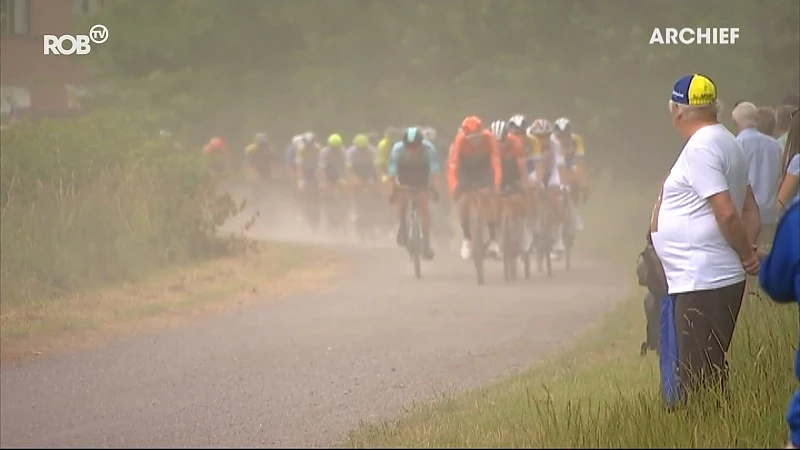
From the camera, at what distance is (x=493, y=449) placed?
17.6ft

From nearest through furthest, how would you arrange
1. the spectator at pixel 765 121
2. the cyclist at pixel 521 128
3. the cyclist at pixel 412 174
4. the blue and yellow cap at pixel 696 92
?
1. the blue and yellow cap at pixel 696 92
2. the spectator at pixel 765 121
3. the cyclist at pixel 521 128
4. the cyclist at pixel 412 174

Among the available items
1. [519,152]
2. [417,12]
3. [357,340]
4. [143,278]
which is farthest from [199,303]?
[519,152]

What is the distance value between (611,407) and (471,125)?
4.58m

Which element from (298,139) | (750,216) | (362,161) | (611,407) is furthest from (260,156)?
(750,216)

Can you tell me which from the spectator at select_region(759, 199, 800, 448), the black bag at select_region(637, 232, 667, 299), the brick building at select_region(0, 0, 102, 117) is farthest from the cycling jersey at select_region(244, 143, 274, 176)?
the spectator at select_region(759, 199, 800, 448)

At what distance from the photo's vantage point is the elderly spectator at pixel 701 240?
19.0 ft

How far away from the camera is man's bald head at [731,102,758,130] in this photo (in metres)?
8.37

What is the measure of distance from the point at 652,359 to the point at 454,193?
5.06m

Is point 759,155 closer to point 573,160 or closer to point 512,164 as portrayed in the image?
point 573,160

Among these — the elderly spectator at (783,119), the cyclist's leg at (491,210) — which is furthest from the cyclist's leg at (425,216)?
the elderly spectator at (783,119)

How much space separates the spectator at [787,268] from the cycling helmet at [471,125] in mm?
5779

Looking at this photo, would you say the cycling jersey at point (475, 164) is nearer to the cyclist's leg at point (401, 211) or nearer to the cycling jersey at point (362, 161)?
the cyclist's leg at point (401, 211)

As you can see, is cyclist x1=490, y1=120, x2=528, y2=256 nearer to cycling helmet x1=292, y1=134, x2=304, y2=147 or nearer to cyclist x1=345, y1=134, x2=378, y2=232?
cyclist x1=345, y1=134, x2=378, y2=232

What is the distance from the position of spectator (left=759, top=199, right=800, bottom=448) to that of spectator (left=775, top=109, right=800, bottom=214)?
3282 millimetres
